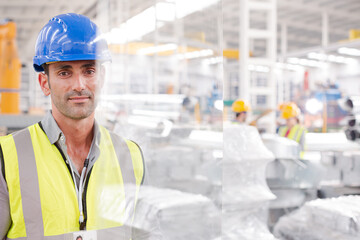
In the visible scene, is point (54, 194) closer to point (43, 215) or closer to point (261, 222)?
point (43, 215)

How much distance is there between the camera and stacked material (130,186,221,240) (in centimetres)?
131

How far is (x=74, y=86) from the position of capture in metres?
1.02

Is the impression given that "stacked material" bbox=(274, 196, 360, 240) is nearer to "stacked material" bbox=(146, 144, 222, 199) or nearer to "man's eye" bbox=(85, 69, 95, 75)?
"stacked material" bbox=(146, 144, 222, 199)

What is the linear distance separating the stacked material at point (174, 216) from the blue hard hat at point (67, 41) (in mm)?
486

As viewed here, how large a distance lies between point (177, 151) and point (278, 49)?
18.2m

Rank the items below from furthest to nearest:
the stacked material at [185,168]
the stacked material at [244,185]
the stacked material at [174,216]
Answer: the stacked material at [244,185] → the stacked material at [185,168] → the stacked material at [174,216]

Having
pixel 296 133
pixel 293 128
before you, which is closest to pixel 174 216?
pixel 296 133

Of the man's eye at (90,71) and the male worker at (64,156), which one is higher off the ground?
the man's eye at (90,71)

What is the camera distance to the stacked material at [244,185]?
2.17 meters

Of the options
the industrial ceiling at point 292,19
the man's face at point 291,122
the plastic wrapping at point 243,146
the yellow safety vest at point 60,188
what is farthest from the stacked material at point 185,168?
the man's face at point 291,122

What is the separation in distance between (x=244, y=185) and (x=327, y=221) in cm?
52

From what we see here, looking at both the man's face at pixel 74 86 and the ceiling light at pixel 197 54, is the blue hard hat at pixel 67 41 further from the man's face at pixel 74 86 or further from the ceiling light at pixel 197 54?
the ceiling light at pixel 197 54

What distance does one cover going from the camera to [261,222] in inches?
90.0

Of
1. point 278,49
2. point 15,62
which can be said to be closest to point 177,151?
point 15,62
